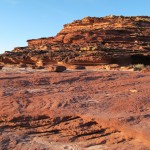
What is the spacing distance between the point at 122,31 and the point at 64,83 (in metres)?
22.7

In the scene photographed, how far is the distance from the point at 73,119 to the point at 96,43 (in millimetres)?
24441

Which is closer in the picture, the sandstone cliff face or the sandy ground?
the sandy ground

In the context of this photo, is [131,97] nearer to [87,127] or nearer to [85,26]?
[87,127]

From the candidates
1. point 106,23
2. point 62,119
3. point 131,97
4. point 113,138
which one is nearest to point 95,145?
point 113,138

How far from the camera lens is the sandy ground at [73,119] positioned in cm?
494

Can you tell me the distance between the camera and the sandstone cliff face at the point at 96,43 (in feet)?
86.4

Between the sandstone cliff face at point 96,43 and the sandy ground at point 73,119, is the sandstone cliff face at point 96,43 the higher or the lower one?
the higher one

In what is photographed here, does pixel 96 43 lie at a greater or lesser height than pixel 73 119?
greater

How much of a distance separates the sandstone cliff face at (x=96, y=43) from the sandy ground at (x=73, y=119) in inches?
728

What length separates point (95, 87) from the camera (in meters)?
8.33

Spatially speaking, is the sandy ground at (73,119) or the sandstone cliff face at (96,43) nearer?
the sandy ground at (73,119)

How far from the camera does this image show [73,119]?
555 centimetres

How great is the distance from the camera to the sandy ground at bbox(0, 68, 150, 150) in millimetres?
4941

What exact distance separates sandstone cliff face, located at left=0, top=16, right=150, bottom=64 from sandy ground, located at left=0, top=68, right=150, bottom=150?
18.5m
